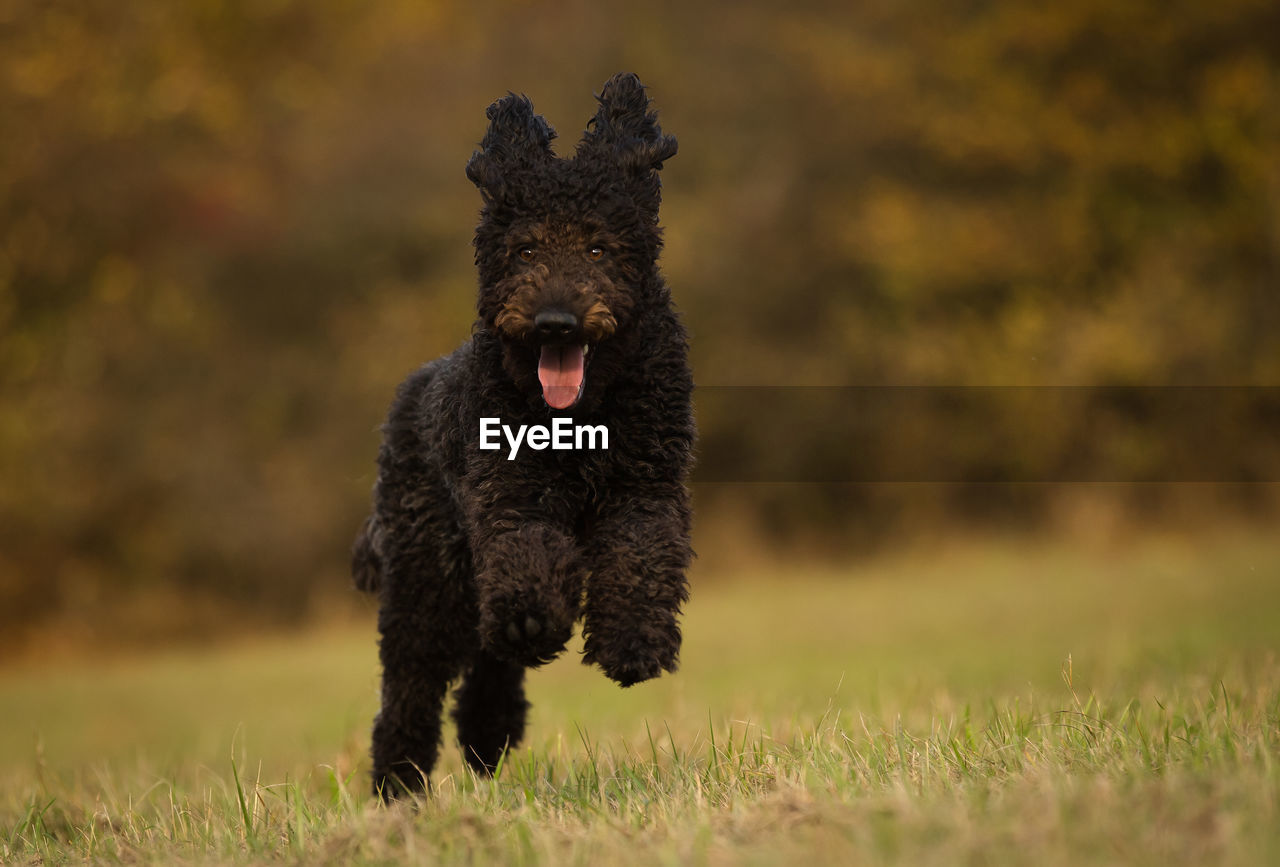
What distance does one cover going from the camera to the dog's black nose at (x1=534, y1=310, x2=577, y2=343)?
4340 mm

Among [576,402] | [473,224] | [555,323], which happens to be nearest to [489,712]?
[576,402]

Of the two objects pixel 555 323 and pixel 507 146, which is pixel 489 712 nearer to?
pixel 555 323

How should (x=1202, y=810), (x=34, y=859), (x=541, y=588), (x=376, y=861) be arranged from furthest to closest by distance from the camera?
Result: (x=34, y=859) → (x=541, y=588) → (x=376, y=861) → (x=1202, y=810)

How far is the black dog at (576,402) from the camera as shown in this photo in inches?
171

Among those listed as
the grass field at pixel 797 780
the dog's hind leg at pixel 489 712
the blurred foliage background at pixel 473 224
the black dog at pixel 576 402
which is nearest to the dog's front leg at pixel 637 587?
the black dog at pixel 576 402

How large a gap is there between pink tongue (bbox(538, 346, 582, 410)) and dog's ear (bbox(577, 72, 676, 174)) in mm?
707

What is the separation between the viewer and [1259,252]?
67.2 feet

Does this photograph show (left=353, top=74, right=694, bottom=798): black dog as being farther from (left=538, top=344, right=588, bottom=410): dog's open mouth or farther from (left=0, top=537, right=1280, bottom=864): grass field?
(left=0, top=537, right=1280, bottom=864): grass field

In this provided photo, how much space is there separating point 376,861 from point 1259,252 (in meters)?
19.8

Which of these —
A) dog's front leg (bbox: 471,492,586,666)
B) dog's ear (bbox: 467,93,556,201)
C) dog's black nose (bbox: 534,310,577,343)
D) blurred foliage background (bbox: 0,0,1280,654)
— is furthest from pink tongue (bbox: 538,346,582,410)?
blurred foliage background (bbox: 0,0,1280,654)

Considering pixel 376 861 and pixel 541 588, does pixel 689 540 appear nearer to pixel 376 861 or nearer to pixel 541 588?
pixel 541 588

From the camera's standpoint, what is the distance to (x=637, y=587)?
4398mm

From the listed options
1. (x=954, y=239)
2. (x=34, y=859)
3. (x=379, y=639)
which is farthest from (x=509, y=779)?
(x=954, y=239)

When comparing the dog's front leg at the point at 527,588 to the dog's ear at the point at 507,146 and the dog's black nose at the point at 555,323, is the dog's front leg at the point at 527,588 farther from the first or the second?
the dog's ear at the point at 507,146
